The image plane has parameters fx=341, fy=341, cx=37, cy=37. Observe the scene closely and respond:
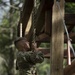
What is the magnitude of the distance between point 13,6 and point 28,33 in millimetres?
14410

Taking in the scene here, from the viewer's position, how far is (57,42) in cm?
419

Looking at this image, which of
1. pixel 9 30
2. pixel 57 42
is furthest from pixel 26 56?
pixel 9 30

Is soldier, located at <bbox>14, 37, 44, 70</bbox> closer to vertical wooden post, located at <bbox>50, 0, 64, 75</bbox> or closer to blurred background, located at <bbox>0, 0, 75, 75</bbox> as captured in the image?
vertical wooden post, located at <bbox>50, 0, 64, 75</bbox>

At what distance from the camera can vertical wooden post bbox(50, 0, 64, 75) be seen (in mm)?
4079

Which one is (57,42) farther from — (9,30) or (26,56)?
(9,30)

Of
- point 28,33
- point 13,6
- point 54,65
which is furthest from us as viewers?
point 13,6

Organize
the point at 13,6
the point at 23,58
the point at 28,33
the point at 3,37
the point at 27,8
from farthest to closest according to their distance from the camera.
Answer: the point at 3,37, the point at 13,6, the point at 28,33, the point at 27,8, the point at 23,58

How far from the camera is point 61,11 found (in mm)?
4219

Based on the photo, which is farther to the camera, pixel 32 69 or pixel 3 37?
pixel 3 37

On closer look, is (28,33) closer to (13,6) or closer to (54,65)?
(54,65)

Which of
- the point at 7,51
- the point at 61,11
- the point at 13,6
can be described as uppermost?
the point at 61,11

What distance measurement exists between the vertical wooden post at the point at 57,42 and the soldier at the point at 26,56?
0.54 meters

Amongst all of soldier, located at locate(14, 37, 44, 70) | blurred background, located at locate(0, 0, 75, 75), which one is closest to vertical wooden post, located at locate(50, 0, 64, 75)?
soldier, located at locate(14, 37, 44, 70)

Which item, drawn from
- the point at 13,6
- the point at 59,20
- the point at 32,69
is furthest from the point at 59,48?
the point at 13,6
